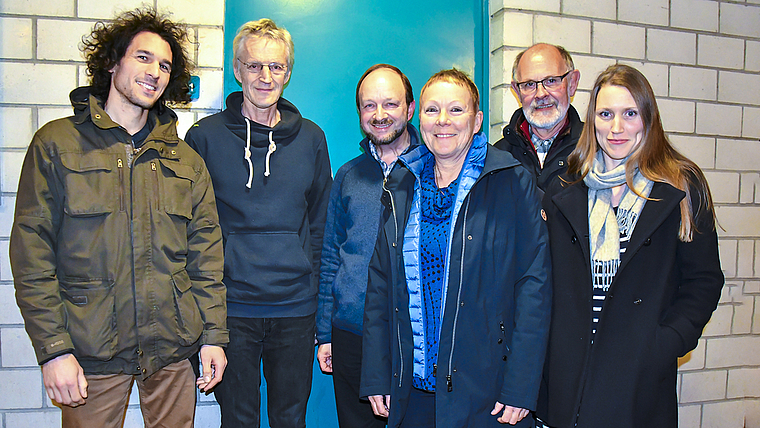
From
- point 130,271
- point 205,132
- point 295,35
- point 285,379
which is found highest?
point 295,35

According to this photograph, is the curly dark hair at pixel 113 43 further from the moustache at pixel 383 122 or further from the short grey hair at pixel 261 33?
the moustache at pixel 383 122

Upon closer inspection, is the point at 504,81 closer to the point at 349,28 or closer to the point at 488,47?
the point at 488,47

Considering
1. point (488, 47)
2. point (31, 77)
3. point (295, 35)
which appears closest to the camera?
point (31, 77)

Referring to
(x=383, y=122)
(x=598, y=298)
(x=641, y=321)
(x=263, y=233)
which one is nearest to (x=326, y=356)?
(x=263, y=233)

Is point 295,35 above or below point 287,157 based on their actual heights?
above

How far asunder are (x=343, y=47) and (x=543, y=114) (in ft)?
4.05

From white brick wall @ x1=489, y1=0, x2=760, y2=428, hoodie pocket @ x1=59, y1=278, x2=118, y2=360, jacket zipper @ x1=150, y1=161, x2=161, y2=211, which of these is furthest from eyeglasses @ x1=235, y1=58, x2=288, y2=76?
white brick wall @ x1=489, y1=0, x2=760, y2=428

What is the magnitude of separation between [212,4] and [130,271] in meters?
1.52

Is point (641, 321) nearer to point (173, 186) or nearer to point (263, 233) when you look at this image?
point (263, 233)

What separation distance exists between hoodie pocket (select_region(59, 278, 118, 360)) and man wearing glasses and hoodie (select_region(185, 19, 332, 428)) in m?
0.51

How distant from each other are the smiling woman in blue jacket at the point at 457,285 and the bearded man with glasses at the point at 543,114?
21.4 inches

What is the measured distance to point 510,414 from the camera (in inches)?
67.9

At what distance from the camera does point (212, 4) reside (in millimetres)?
2635

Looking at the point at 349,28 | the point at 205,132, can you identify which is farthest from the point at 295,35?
the point at 205,132
